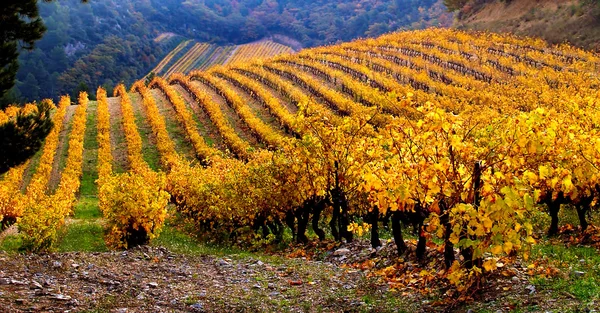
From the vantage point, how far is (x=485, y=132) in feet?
34.0

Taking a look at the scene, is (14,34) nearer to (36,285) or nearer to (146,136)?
(36,285)

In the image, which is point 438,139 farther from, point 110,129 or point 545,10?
point 545,10

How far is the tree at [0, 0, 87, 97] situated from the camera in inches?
671

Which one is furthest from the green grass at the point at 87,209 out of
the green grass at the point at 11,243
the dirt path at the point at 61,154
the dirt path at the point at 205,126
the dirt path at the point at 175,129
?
the dirt path at the point at 205,126

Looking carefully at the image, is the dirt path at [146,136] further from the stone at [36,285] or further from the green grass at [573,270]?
the green grass at [573,270]

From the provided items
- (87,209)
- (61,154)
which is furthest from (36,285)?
(61,154)

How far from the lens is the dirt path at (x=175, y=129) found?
189 feet

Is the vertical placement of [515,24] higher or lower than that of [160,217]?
higher

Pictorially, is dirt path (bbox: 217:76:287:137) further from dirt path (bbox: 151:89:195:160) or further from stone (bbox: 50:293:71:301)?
stone (bbox: 50:293:71:301)

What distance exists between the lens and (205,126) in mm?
65000

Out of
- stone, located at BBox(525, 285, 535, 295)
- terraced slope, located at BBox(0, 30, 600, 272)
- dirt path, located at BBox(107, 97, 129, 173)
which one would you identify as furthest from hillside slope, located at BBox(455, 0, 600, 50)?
stone, located at BBox(525, 285, 535, 295)

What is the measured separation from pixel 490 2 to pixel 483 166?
111m

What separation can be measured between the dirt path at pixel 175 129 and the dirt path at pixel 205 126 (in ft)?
7.51

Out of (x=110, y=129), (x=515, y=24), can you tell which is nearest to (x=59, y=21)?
(x=110, y=129)
